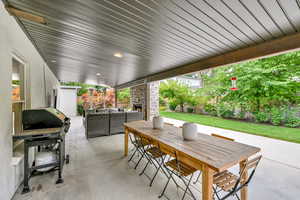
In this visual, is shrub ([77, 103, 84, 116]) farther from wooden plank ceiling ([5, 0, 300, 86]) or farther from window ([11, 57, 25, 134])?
window ([11, 57, 25, 134])

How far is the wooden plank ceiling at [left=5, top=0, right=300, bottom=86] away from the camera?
151 centimetres

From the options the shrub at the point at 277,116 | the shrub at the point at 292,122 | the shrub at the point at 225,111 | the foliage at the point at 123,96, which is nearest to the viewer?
the shrub at the point at 292,122

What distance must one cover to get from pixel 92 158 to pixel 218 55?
3924 mm

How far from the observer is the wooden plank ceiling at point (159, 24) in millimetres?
1515

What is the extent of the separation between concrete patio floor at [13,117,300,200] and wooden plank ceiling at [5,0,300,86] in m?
2.52

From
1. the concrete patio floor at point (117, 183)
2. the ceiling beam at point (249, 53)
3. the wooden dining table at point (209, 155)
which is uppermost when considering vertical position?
the ceiling beam at point (249, 53)

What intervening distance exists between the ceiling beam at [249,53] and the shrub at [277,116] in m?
4.76

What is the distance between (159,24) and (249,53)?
6.54 feet

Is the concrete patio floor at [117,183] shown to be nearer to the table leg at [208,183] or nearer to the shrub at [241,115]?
the table leg at [208,183]

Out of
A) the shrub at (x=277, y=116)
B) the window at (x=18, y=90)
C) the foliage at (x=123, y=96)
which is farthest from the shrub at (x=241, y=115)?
the window at (x=18, y=90)

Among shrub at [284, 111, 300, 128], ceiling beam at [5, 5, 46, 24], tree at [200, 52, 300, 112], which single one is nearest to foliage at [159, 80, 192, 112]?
tree at [200, 52, 300, 112]

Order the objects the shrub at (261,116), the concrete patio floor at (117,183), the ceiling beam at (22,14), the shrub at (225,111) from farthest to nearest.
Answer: the shrub at (225,111) → the shrub at (261,116) → the concrete patio floor at (117,183) → the ceiling beam at (22,14)

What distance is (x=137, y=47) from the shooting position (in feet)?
8.94

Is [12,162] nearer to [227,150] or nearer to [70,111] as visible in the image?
[227,150]
